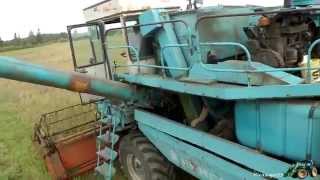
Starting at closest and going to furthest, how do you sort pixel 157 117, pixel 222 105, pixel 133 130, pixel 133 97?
pixel 222 105 → pixel 157 117 → pixel 133 97 → pixel 133 130

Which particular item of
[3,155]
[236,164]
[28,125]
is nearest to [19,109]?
[28,125]

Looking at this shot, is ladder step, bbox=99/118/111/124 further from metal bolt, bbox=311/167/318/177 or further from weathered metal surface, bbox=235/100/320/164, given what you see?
metal bolt, bbox=311/167/318/177

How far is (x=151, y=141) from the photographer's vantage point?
5.98 meters

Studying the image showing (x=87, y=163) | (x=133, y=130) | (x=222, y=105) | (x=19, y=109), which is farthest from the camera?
(x=19, y=109)

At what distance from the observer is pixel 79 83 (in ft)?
18.0

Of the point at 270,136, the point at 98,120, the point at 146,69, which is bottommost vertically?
the point at 98,120

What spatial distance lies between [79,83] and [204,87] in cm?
169

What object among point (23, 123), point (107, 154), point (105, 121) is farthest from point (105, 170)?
point (23, 123)

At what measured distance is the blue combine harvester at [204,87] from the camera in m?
4.03

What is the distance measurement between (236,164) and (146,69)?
222cm

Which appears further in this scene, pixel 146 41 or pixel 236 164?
pixel 146 41

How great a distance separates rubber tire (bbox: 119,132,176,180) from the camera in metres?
5.90

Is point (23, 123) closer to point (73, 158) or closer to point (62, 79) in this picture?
point (73, 158)

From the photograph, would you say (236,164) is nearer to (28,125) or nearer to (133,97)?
(133,97)
